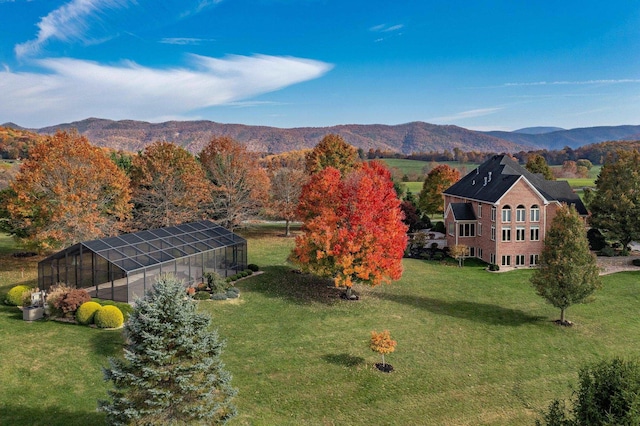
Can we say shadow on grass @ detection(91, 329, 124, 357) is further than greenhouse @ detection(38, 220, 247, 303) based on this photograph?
No

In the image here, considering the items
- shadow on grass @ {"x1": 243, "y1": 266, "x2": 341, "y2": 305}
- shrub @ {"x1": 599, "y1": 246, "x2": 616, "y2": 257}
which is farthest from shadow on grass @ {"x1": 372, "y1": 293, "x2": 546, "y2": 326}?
shrub @ {"x1": 599, "y1": 246, "x2": 616, "y2": 257}

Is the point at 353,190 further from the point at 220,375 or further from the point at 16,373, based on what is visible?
the point at 16,373

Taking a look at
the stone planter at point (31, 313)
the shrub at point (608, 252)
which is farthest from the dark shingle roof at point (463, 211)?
the stone planter at point (31, 313)

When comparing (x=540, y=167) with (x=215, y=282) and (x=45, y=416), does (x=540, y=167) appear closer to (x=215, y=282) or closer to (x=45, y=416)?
(x=215, y=282)

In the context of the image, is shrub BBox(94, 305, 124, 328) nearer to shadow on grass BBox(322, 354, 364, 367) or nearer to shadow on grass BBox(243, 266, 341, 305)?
shadow on grass BBox(243, 266, 341, 305)

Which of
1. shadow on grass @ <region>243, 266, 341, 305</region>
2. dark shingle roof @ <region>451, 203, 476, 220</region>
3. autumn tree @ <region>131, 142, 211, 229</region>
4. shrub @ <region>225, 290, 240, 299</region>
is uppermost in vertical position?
autumn tree @ <region>131, 142, 211, 229</region>

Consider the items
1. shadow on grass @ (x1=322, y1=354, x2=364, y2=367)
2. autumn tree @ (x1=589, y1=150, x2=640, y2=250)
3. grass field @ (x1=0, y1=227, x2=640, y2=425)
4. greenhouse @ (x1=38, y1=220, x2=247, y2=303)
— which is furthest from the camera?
autumn tree @ (x1=589, y1=150, x2=640, y2=250)

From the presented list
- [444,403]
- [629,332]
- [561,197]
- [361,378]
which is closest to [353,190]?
[361,378]
